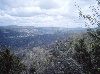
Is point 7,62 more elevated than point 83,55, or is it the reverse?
point 83,55

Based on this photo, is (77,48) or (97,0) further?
(77,48)

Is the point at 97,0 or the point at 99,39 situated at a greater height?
the point at 97,0

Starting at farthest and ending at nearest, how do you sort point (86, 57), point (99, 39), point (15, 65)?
point (15, 65)
point (86, 57)
point (99, 39)

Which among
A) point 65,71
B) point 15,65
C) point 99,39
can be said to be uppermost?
point 99,39

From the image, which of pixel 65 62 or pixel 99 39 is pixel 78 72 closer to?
pixel 65 62

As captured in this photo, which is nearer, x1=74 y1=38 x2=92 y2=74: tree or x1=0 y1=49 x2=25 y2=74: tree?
x1=74 y1=38 x2=92 y2=74: tree

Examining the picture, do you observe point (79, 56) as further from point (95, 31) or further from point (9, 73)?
point (95, 31)

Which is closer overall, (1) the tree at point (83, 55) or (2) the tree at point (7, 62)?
(1) the tree at point (83, 55)

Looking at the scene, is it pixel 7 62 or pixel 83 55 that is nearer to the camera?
pixel 83 55

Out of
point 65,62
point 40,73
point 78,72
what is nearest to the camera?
point 78,72

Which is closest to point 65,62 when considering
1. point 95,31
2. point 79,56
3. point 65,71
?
point 65,71
